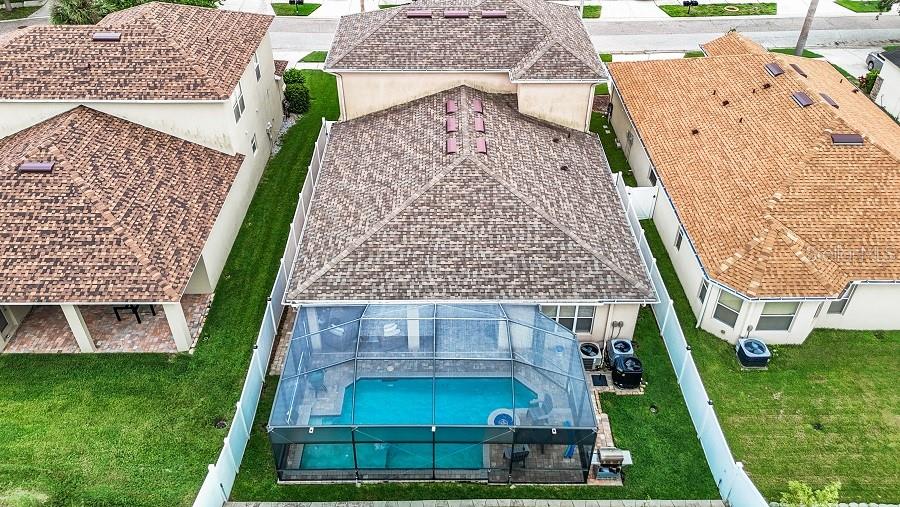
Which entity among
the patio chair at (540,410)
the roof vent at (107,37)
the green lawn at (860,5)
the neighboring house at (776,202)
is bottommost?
the green lawn at (860,5)

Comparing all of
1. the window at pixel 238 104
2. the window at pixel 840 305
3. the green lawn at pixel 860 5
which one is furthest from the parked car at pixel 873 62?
the window at pixel 238 104

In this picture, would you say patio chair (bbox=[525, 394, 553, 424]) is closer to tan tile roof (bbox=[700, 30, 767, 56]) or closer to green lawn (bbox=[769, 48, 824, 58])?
tan tile roof (bbox=[700, 30, 767, 56])

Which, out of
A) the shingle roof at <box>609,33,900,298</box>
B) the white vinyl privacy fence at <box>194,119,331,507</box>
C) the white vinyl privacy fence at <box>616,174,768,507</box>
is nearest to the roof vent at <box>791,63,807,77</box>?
the shingle roof at <box>609,33,900,298</box>

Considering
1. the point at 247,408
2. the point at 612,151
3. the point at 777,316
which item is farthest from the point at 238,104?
the point at 777,316

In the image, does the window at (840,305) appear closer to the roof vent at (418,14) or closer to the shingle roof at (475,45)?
the shingle roof at (475,45)

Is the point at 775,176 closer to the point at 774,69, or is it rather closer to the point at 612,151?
the point at 774,69

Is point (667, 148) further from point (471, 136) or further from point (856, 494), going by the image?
point (856, 494)
